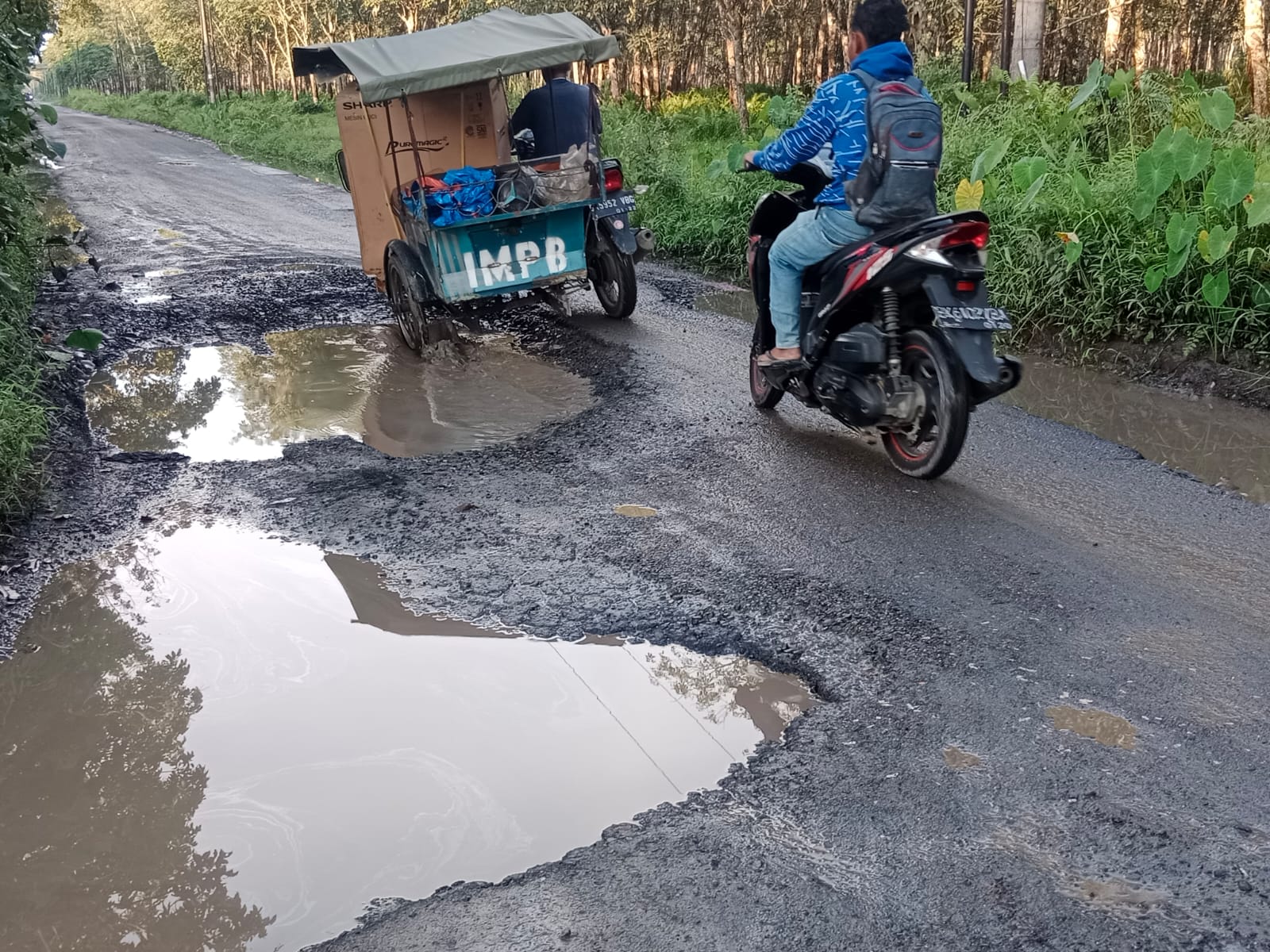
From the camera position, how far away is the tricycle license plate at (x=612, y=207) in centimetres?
784

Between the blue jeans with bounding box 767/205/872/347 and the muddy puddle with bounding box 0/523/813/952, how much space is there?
223 cm

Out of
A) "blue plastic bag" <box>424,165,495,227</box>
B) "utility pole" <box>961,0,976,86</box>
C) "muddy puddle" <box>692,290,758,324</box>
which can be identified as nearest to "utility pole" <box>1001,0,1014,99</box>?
"utility pole" <box>961,0,976,86</box>

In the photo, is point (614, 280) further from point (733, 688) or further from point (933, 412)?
point (733, 688)

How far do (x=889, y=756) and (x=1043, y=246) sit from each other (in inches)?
221

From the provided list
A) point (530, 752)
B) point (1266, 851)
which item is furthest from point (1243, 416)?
point (530, 752)

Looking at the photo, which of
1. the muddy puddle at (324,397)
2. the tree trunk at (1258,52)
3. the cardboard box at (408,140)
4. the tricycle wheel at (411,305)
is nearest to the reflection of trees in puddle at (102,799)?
the muddy puddle at (324,397)

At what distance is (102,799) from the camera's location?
3.18 meters

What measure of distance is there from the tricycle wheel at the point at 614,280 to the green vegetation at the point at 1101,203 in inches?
52.8

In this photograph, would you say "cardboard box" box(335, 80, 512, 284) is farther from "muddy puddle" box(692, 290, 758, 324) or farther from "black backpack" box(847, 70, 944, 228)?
"black backpack" box(847, 70, 944, 228)

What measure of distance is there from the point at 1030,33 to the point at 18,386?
36.6 feet

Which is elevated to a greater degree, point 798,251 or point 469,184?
point 469,184

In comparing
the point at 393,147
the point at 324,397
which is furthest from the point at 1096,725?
the point at 393,147

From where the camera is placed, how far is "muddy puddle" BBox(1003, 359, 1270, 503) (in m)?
5.32

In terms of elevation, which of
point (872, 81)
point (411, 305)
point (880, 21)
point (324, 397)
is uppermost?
point (880, 21)
